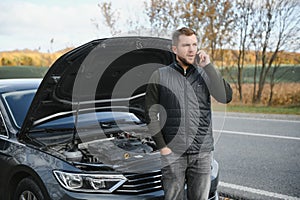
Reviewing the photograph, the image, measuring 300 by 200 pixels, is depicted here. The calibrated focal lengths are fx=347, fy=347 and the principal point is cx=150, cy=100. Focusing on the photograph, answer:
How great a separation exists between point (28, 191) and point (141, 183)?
104 cm

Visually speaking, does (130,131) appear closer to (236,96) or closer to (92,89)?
(92,89)

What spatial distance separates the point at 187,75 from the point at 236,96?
14.8 metres

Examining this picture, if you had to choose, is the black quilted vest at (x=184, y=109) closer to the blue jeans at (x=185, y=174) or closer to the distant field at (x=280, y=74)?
the blue jeans at (x=185, y=174)

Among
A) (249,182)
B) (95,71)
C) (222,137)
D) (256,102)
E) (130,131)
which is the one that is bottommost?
(256,102)

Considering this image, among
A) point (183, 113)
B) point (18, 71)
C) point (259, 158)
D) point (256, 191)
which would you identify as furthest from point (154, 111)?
point (18, 71)

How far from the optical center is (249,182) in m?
4.83

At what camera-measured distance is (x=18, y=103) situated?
4.07 m

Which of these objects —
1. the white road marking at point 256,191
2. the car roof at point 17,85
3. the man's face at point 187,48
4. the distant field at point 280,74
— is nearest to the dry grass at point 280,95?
the distant field at point 280,74

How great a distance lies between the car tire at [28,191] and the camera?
9.86 feet

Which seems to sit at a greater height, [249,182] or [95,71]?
[95,71]

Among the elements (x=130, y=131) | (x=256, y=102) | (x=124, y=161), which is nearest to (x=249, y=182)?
(x=130, y=131)

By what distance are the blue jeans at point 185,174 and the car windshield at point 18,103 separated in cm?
181

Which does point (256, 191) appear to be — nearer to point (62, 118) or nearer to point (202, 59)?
point (202, 59)

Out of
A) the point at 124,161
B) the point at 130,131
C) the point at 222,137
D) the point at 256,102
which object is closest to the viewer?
the point at 124,161
